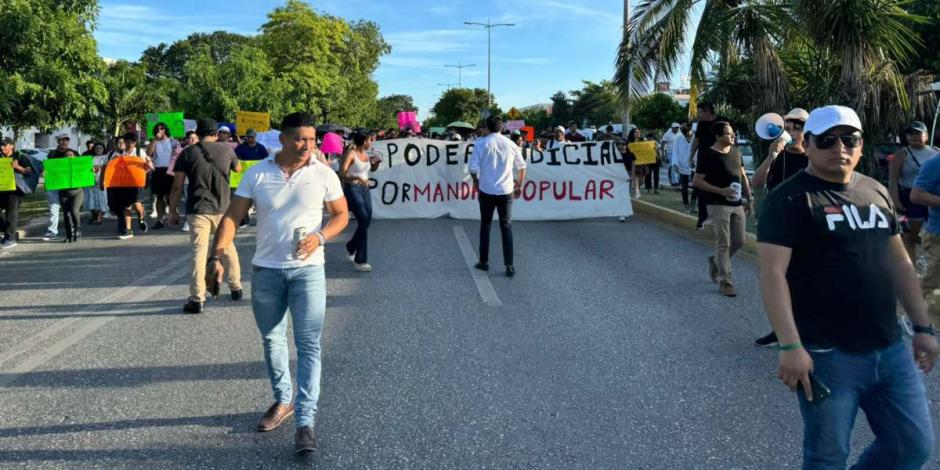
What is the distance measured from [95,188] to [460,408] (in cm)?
1201

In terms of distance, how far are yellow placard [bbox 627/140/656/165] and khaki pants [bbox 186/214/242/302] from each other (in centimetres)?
1184

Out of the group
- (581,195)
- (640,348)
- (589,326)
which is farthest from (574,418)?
(581,195)

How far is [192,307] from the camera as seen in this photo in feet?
23.2

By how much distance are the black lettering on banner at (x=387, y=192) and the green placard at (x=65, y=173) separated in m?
5.04

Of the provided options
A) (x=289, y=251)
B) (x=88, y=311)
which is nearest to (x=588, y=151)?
(x=88, y=311)

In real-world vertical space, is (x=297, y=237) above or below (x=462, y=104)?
below

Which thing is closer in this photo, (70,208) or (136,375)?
(136,375)

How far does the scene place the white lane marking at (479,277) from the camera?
7535 millimetres

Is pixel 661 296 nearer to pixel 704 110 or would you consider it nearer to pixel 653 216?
pixel 704 110

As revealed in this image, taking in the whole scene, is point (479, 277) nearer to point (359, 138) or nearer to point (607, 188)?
point (359, 138)

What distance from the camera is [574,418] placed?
4.41 meters

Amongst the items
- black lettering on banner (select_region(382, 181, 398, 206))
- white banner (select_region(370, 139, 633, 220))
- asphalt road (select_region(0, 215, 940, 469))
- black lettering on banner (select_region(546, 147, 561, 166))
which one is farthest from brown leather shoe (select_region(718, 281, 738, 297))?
black lettering on banner (select_region(382, 181, 398, 206))

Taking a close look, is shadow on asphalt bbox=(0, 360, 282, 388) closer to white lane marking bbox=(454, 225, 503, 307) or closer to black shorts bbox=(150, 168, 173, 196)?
white lane marking bbox=(454, 225, 503, 307)

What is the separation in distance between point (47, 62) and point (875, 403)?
14474 millimetres
